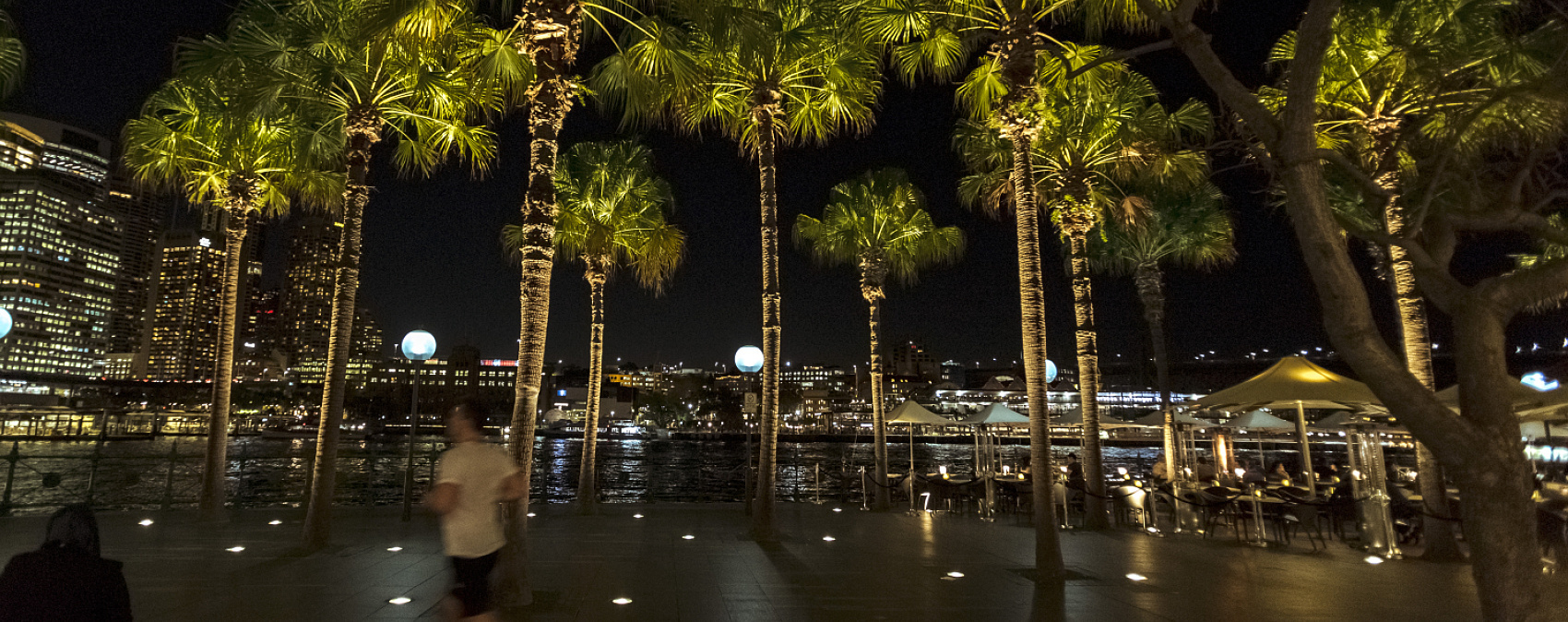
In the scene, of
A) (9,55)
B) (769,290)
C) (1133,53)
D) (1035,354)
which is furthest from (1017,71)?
(9,55)

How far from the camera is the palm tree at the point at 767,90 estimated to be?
10.3 meters

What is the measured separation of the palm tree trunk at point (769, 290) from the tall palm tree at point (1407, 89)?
7.88 metres

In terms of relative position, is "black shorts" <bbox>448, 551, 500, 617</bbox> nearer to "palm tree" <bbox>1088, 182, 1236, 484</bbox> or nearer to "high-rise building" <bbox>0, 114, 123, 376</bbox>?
"high-rise building" <bbox>0, 114, 123, 376</bbox>

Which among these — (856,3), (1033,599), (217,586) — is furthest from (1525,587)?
(217,586)

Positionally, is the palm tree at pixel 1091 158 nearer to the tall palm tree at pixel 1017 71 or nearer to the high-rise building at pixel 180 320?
the tall palm tree at pixel 1017 71

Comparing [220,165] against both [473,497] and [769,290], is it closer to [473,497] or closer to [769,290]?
[769,290]

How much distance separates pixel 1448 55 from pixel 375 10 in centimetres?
1108

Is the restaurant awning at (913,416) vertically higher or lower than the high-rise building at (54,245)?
lower

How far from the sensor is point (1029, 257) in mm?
9539

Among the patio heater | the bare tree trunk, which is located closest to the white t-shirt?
the bare tree trunk

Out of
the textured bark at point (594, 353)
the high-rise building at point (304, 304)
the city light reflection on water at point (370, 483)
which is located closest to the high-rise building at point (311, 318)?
the high-rise building at point (304, 304)

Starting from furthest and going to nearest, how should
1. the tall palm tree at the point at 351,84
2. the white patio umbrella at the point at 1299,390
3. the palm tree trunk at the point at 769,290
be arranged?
the palm tree trunk at the point at 769,290, the white patio umbrella at the point at 1299,390, the tall palm tree at the point at 351,84

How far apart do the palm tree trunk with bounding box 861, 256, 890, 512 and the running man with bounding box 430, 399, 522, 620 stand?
13057 millimetres

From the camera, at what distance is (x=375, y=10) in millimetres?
7441
